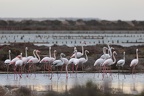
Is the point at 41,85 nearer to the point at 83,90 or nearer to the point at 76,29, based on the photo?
the point at 83,90

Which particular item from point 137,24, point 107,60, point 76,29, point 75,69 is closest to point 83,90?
point 107,60

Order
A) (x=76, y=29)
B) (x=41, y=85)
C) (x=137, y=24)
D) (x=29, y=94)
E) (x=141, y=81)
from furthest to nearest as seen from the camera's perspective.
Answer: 1. (x=137, y=24)
2. (x=76, y=29)
3. (x=141, y=81)
4. (x=41, y=85)
5. (x=29, y=94)

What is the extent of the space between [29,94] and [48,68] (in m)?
11.8

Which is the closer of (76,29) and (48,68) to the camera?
(48,68)

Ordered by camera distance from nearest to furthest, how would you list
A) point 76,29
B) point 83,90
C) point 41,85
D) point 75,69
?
point 83,90 → point 41,85 → point 75,69 → point 76,29

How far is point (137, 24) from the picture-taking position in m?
176

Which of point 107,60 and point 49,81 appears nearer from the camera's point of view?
point 49,81

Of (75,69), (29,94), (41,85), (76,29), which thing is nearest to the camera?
(29,94)

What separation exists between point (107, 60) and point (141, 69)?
442cm

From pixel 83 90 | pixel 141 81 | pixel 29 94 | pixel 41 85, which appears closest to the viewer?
pixel 83 90

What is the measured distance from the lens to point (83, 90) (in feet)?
53.7

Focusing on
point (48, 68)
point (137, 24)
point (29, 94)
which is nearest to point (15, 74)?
point (48, 68)

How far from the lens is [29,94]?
20781mm

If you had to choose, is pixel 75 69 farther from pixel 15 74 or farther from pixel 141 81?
pixel 141 81
